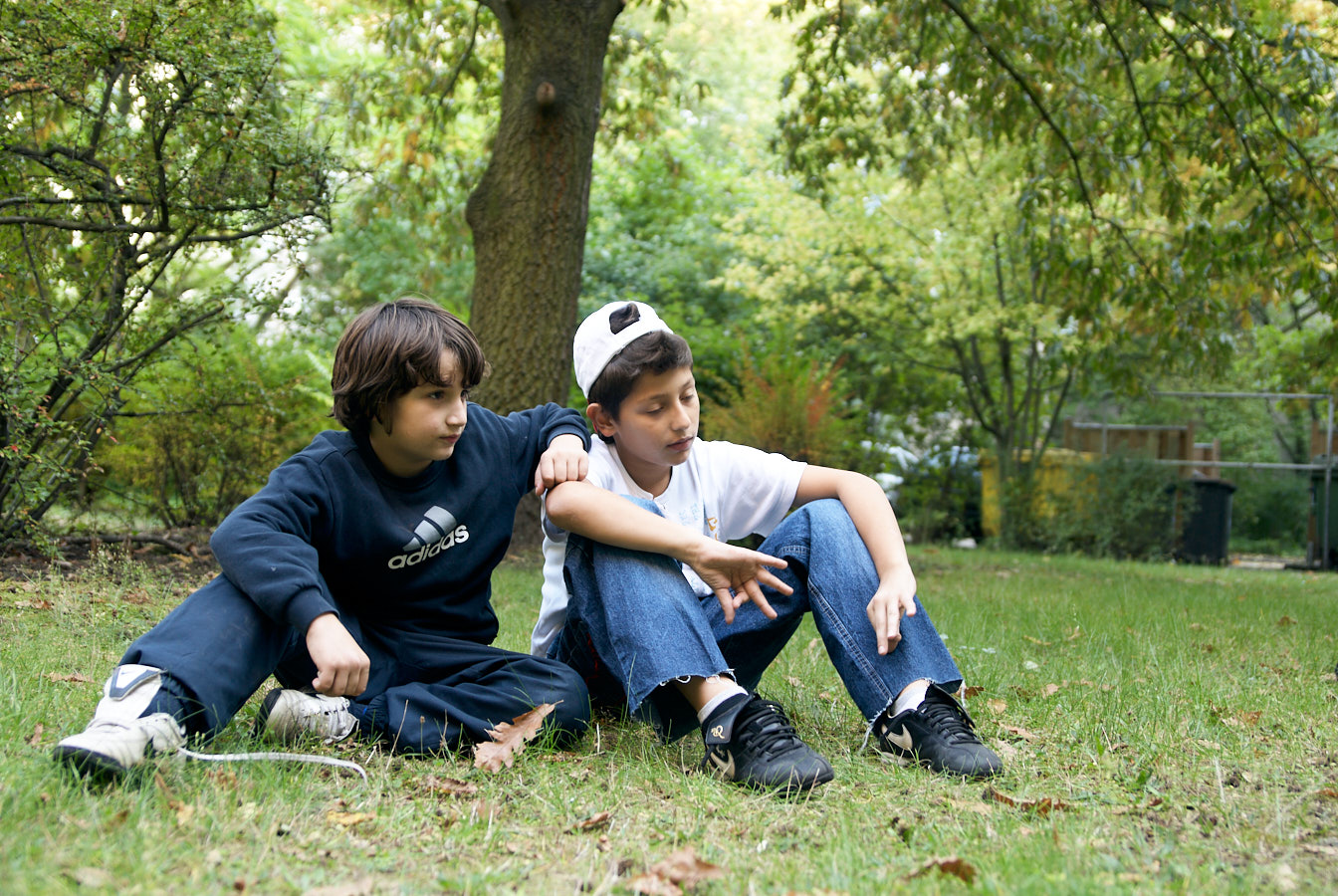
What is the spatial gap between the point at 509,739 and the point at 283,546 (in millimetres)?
694

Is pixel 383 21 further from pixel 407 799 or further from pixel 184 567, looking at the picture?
pixel 407 799

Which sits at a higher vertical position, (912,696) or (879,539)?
(879,539)

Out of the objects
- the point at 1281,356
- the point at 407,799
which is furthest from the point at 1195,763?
→ the point at 1281,356

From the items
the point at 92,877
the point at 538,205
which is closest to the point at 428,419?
the point at 92,877

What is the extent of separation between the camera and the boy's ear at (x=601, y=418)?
2.86 metres

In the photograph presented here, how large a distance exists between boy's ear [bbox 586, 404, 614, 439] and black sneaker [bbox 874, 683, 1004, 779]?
101cm

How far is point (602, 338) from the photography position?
2.81 m

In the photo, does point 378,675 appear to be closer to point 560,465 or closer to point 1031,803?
point 560,465

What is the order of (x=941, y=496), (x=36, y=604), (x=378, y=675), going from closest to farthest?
(x=378, y=675) → (x=36, y=604) → (x=941, y=496)

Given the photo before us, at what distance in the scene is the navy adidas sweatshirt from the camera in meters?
2.33

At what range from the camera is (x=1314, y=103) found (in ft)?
23.0

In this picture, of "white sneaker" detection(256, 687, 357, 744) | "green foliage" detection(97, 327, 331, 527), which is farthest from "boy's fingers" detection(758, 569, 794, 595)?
"green foliage" detection(97, 327, 331, 527)

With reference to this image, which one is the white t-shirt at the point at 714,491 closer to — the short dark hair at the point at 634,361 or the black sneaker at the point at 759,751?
the short dark hair at the point at 634,361

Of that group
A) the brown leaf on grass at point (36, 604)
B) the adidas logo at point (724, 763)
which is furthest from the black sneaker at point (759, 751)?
the brown leaf on grass at point (36, 604)
